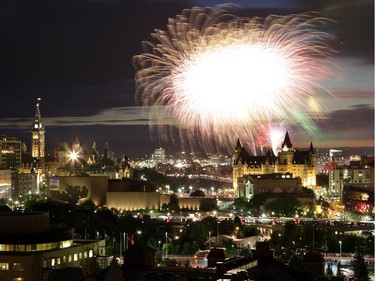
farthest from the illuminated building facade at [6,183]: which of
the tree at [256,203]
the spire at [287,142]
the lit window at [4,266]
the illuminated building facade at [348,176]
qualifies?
the lit window at [4,266]

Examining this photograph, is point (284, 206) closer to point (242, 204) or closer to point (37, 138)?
point (242, 204)

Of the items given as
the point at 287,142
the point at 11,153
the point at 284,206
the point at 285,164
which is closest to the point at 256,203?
the point at 284,206

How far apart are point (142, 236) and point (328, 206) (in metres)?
23.2

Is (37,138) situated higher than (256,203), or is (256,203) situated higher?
(37,138)

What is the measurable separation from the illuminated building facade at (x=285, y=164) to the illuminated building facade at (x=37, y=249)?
41.6 metres

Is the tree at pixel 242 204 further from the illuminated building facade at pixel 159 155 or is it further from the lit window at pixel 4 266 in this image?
the illuminated building facade at pixel 159 155

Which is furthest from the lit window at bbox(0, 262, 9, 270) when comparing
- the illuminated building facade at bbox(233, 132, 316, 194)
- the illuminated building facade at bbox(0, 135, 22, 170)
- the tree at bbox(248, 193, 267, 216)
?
the illuminated building facade at bbox(0, 135, 22, 170)

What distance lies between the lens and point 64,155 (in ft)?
292

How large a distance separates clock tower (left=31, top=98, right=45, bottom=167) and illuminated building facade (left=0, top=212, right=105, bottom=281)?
52.7 meters

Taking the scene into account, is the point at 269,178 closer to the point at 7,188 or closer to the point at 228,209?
the point at 228,209

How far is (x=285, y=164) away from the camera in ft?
Result: 232

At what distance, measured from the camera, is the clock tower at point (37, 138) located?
82.5 metres

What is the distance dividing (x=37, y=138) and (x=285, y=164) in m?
25.6

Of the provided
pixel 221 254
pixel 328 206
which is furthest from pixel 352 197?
pixel 221 254
